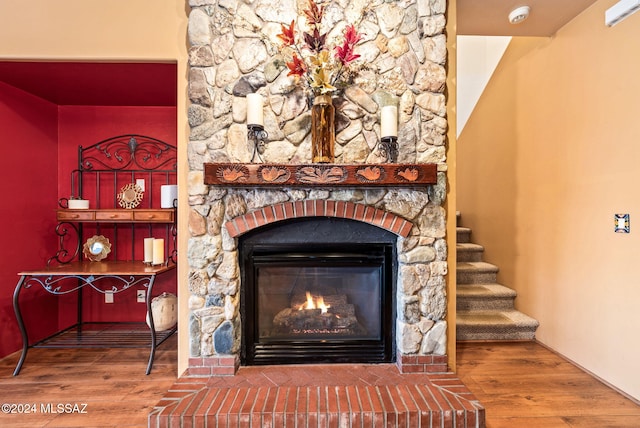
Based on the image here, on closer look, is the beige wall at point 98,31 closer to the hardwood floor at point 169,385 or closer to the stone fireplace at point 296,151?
the stone fireplace at point 296,151

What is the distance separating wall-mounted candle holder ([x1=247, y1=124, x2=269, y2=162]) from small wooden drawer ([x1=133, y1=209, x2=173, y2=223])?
112 cm

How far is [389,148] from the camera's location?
1994 millimetres

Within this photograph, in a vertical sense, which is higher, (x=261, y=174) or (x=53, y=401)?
(x=261, y=174)

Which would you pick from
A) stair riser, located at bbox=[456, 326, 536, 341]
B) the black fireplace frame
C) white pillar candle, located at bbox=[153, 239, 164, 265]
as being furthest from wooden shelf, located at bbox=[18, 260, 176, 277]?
stair riser, located at bbox=[456, 326, 536, 341]

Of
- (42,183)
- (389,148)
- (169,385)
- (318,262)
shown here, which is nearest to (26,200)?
(42,183)

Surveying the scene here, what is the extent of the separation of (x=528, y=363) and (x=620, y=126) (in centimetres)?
173

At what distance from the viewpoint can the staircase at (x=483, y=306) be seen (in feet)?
8.91

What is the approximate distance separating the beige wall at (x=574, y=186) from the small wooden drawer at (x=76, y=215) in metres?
3.76

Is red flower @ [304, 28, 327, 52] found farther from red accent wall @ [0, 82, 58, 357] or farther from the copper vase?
red accent wall @ [0, 82, 58, 357]

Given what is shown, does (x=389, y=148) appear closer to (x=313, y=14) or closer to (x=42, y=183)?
Answer: (x=313, y=14)

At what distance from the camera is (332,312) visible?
2.20 m

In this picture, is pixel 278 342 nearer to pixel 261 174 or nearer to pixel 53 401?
pixel 261 174

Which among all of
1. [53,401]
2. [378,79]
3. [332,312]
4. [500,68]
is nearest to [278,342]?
[332,312]

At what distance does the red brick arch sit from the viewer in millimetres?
1962
